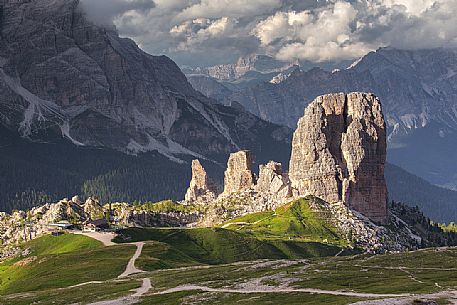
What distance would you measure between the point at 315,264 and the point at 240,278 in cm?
3213

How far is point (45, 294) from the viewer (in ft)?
582

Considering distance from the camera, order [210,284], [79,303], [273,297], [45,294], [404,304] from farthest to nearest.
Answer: [45,294], [210,284], [79,303], [273,297], [404,304]

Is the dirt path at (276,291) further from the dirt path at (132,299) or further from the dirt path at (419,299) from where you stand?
the dirt path at (419,299)

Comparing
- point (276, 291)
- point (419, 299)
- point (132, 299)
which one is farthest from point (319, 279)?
point (419, 299)

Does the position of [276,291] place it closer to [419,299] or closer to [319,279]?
[319,279]

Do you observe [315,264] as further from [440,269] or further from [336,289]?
[336,289]

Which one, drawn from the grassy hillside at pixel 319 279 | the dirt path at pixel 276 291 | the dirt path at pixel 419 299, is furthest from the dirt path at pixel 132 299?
the dirt path at pixel 419 299

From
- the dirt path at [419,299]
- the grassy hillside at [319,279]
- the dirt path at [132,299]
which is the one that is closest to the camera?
the dirt path at [419,299]

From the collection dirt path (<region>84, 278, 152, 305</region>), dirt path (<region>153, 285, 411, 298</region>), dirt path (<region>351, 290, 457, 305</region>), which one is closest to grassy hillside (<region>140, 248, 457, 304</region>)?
dirt path (<region>351, 290, 457, 305</region>)

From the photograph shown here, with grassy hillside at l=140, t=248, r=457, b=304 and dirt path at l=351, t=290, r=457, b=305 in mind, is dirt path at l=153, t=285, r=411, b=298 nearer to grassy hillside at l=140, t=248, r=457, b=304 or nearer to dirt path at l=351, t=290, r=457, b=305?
grassy hillside at l=140, t=248, r=457, b=304

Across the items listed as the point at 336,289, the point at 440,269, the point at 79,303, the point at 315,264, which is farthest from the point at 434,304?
the point at 315,264

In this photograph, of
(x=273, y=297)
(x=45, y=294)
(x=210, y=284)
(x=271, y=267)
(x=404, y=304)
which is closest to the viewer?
(x=404, y=304)

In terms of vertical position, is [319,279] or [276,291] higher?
[319,279]

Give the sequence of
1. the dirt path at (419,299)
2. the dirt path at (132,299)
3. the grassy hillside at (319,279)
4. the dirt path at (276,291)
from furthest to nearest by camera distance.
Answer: the dirt path at (132,299), the grassy hillside at (319,279), the dirt path at (276,291), the dirt path at (419,299)
